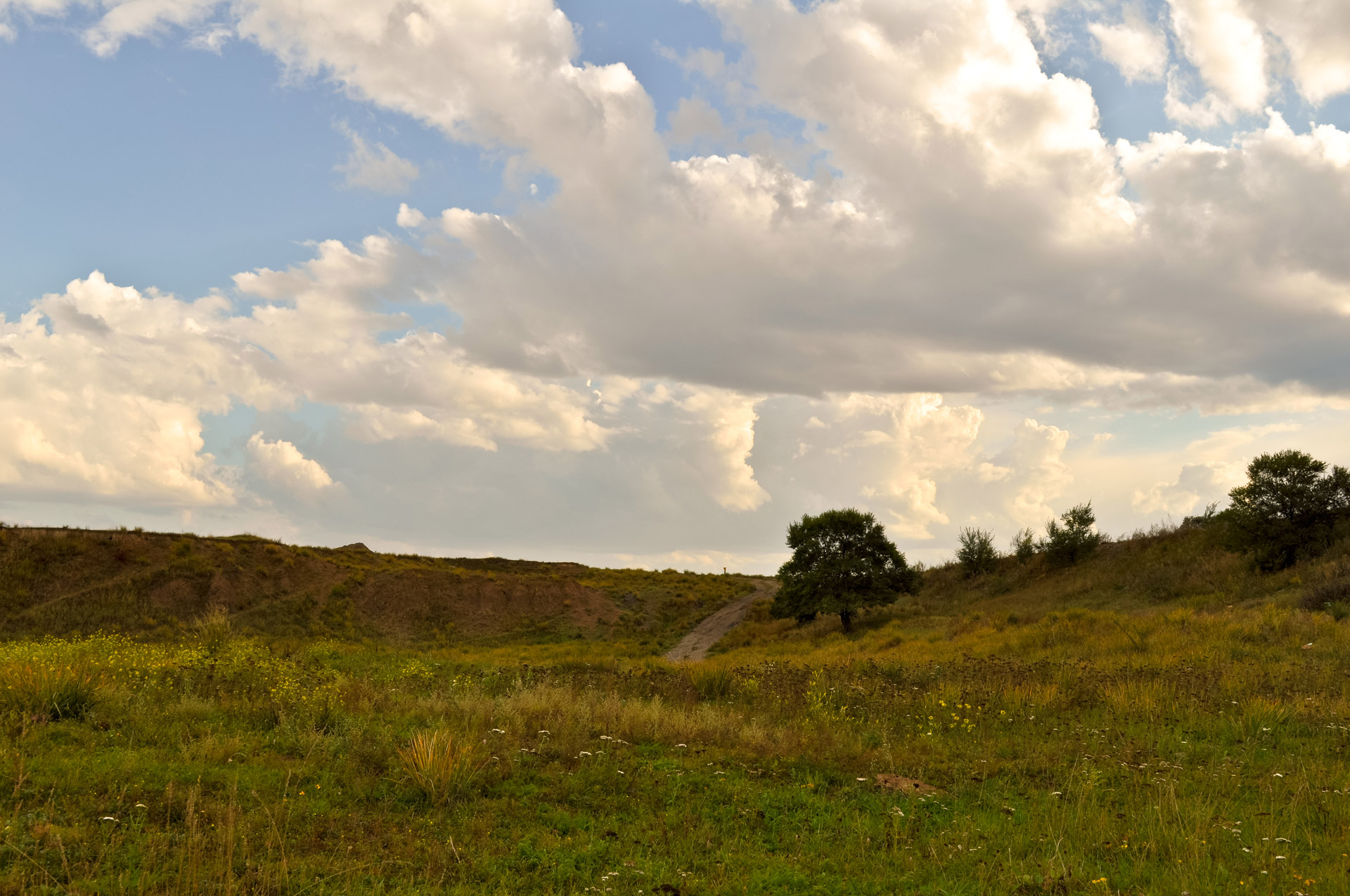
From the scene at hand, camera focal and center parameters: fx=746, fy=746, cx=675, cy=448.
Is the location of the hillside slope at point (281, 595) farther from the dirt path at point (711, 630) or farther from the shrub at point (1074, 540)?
the shrub at point (1074, 540)

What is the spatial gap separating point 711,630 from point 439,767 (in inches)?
1488

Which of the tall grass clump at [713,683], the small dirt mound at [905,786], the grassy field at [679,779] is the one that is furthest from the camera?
the tall grass clump at [713,683]

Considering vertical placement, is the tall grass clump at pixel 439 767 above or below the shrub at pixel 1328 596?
below

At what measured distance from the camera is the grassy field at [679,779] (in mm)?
5789

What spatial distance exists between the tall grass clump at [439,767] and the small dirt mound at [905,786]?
4.36 m

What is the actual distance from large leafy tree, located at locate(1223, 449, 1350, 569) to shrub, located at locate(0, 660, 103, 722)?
3775cm

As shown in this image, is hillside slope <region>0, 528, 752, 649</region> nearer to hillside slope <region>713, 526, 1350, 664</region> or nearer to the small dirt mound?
hillside slope <region>713, 526, 1350, 664</region>

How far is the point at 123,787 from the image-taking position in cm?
695

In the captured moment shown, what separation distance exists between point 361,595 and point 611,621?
47.3ft

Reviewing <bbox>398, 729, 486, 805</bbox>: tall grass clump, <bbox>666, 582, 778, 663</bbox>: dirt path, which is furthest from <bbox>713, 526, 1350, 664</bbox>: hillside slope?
<bbox>398, 729, 486, 805</bbox>: tall grass clump

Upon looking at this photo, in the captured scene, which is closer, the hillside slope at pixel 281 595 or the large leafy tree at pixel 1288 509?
the large leafy tree at pixel 1288 509

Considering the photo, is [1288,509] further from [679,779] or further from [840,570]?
[679,779]

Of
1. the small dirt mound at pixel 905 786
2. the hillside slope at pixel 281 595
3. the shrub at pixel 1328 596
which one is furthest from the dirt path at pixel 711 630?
the small dirt mound at pixel 905 786

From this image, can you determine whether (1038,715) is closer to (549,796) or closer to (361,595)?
(549,796)
